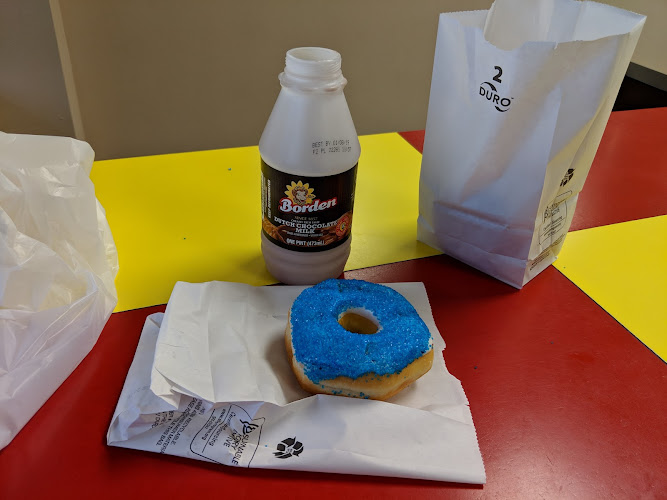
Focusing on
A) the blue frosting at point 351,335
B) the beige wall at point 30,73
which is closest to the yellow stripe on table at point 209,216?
the blue frosting at point 351,335

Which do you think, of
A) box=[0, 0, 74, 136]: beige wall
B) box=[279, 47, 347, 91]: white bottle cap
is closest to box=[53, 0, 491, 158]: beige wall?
box=[0, 0, 74, 136]: beige wall

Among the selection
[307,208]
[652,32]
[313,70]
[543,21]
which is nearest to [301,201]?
[307,208]

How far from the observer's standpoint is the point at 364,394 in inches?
23.2

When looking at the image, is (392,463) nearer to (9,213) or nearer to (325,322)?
(325,322)

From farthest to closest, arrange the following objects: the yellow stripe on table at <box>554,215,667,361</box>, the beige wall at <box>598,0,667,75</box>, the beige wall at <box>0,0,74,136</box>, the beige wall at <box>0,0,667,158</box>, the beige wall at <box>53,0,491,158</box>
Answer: the beige wall at <box>598,0,667,75</box> → the beige wall at <box>53,0,491,158</box> → the beige wall at <box>0,0,667,158</box> → the beige wall at <box>0,0,74,136</box> → the yellow stripe on table at <box>554,215,667,361</box>

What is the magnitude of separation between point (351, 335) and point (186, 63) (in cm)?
165

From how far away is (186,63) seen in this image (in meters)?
1.98

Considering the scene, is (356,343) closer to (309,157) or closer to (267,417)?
(267,417)

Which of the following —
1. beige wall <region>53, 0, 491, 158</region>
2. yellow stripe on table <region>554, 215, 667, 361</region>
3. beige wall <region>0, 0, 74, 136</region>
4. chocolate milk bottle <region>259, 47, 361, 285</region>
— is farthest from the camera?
beige wall <region>53, 0, 491, 158</region>

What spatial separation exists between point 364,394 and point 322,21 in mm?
1773

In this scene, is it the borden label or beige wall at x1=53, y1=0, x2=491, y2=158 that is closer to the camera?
the borden label

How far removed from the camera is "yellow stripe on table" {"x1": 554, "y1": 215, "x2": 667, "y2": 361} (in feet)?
2.52

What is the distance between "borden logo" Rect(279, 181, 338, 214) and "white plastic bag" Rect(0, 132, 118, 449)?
0.79ft

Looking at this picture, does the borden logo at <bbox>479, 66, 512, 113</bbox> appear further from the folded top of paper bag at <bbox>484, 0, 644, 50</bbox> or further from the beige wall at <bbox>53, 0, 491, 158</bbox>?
the beige wall at <bbox>53, 0, 491, 158</bbox>
